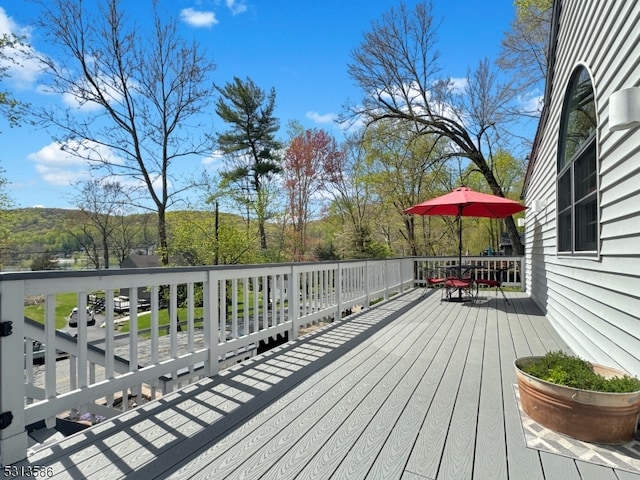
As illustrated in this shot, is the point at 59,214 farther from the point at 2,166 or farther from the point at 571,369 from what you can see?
the point at 571,369

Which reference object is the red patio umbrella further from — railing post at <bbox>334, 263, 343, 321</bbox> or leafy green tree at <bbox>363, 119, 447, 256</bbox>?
leafy green tree at <bbox>363, 119, 447, 256</bbox>

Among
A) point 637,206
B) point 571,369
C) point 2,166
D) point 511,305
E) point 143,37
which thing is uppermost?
point 143,37

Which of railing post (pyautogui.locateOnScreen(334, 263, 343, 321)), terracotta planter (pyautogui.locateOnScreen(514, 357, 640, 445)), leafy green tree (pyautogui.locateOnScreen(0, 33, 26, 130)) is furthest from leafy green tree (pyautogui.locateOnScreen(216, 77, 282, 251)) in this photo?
terracotta planter (pyautogui.locateOnScreen(514, 357, 640, 445))

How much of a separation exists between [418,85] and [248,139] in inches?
328

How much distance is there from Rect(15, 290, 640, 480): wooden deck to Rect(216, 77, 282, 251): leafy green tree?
14114 millimetres

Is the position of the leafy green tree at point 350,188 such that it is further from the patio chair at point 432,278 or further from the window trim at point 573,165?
the window trim at point 573,165

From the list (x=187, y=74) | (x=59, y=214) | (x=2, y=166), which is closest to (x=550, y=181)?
(x=187, y=74)

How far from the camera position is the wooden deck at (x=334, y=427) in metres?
1.65

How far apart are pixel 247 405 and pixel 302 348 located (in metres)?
1.40

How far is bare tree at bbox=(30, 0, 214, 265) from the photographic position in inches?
413

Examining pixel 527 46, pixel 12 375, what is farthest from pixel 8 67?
pixel 527 46

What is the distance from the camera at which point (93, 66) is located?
35.7 feet

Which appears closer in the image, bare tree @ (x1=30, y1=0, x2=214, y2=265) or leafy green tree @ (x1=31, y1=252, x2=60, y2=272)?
bare tree @ (x1=30, y1=0, x2=214, y2=265)

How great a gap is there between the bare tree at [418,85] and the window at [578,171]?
27.1ft
